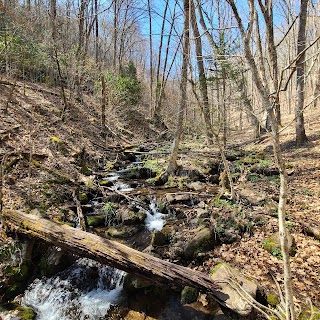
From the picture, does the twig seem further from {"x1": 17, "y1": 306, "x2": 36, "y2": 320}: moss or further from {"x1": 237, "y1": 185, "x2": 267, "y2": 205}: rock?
{"x1": 237, "y1": 185, "x2": 267, "y2": 205}: rock

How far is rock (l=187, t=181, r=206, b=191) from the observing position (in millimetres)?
8461

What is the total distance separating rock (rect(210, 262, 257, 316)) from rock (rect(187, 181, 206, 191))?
4.32m

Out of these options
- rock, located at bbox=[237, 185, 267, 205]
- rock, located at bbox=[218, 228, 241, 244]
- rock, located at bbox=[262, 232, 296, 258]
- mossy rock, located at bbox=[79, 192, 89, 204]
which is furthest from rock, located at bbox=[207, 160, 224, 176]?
rock, located at bbox=[262, 232, 296, 258]

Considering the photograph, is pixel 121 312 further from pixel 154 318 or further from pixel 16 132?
pixel 16 132

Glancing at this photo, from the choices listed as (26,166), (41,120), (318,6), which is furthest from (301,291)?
(318,6)

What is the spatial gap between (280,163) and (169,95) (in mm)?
28588

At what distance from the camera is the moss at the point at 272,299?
3576 millimetres

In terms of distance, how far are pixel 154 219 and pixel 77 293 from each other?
2.87 meters

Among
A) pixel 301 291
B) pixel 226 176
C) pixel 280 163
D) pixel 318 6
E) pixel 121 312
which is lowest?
pixel 121 312

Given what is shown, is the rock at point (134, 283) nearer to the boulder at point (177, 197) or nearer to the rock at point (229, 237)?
the rock at point (229, 237)

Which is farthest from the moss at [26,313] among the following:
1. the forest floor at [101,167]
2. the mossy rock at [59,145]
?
the mossy rock at [59,145]

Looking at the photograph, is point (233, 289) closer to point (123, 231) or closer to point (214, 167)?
point (123, 231)

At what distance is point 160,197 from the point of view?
785 centimetres

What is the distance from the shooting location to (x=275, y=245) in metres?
4.74
